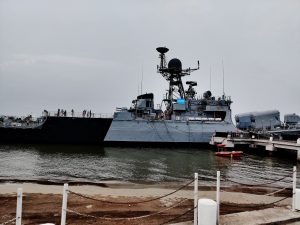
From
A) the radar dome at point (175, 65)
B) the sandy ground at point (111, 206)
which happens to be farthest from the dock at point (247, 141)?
the sandy ground at point (111, 206)

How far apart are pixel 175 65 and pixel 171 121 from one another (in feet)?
36.4

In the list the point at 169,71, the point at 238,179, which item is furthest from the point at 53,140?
the point at 238,179

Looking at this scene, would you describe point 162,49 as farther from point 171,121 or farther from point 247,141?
point 247,141

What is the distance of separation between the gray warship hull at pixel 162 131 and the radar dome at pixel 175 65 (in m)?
10.3

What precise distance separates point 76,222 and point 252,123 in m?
45.3

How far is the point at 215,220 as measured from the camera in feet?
18.6

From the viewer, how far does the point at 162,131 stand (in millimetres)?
38844

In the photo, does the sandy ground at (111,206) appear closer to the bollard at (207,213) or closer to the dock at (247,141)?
the bollard at (207,213)

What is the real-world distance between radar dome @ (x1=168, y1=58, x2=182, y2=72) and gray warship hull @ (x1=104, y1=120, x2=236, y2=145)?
33.8ft

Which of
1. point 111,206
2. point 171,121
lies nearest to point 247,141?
point 171,121

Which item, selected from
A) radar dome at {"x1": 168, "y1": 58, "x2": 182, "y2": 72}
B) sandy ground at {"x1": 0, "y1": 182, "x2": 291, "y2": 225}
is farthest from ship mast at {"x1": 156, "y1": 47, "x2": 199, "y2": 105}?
sandy ground at {"x1": 0, "y1": 182, "x2": 291, "y2": 225}

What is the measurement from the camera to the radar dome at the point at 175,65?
45.7m

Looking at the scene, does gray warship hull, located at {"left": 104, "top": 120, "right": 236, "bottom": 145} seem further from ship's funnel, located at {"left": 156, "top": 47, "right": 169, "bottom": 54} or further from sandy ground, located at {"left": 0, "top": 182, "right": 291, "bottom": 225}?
sandy ground, located at {"left": 0, "top": 182, "right": 291, "bottom": 225}

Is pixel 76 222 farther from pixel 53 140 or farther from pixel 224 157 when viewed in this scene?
pixel 53 140
